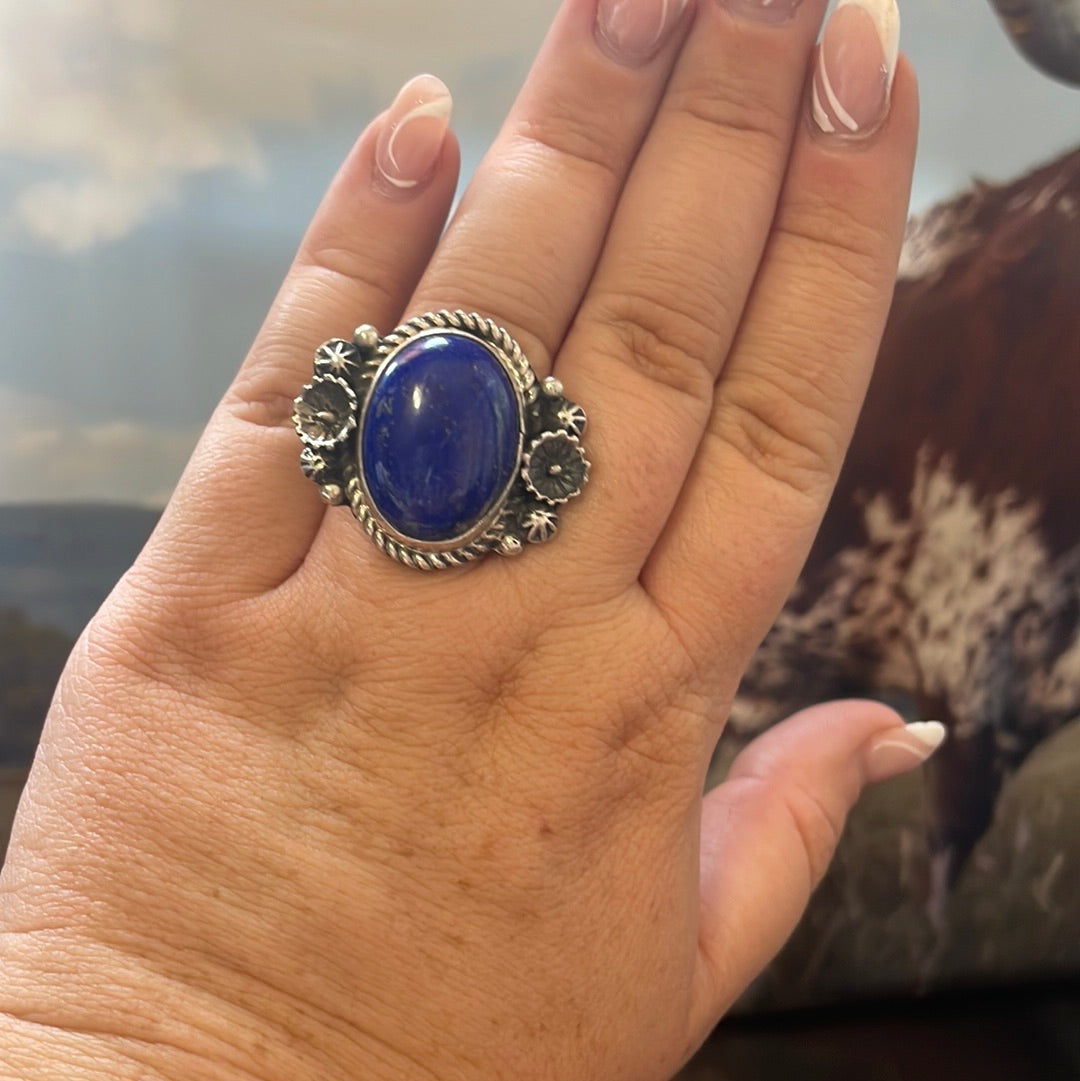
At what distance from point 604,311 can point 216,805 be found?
17.1 inches

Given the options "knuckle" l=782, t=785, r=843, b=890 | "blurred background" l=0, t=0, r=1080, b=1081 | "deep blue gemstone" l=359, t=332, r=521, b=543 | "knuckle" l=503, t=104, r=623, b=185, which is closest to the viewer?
"deep blue gemstone" l=359, t=332, r=521, b=543

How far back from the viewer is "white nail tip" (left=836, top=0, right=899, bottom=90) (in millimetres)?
585

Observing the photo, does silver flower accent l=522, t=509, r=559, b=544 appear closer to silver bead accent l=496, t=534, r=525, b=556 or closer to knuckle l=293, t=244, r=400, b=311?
silver bead accent l=496, t=534, r=525, b=556

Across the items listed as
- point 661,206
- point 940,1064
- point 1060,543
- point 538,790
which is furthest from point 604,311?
point 940,1064

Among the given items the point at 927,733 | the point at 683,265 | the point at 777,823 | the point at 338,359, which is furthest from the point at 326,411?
the point at 927,733

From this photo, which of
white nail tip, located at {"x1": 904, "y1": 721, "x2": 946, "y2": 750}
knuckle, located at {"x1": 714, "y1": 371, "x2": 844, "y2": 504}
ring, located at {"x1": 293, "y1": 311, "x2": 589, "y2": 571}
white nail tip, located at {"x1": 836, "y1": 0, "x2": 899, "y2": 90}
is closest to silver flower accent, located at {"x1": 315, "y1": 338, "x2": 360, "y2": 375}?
ring, located at {"x1": 293, "y1": 311, "x2": 589, "y2": 571}

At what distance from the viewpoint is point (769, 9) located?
0.63 meters

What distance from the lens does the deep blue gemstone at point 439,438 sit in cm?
56

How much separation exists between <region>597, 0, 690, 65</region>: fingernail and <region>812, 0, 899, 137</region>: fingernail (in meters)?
0.11

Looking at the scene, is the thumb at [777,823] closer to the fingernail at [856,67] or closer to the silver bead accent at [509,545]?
the silver bead accent at [509,545]

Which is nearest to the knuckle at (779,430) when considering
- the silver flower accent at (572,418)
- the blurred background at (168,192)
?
the silver flower accent at (572,418)

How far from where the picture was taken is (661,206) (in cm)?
66

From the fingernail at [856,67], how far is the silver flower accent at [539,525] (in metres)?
0.34

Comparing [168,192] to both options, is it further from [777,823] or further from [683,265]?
[777,823]
